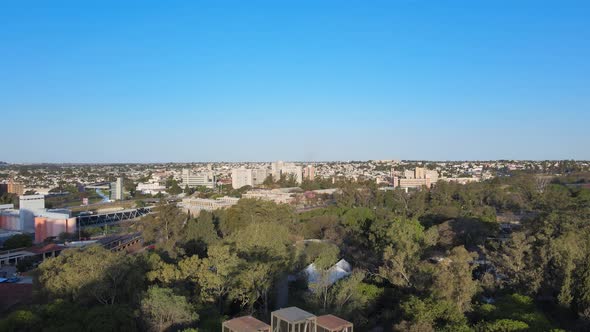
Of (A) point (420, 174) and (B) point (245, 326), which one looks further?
(A) point (420, 174)

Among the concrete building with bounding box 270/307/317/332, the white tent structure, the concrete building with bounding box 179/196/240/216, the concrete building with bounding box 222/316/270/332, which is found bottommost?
the concrete building with bounding box 179/196/240/216

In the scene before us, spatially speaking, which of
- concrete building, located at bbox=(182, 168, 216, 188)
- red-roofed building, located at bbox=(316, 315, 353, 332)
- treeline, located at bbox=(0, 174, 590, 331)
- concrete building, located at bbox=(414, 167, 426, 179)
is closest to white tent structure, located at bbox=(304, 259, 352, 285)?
treeline, located at bbox=(0, 174, 590, 331)

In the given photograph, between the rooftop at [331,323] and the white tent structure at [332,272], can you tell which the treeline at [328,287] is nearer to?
the white tent structure at [332,272]

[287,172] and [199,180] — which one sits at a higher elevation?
[287,172]

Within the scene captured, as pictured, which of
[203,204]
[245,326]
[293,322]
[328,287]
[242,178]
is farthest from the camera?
[242,178]

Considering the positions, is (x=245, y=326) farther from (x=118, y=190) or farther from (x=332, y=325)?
(x=118, y=190)

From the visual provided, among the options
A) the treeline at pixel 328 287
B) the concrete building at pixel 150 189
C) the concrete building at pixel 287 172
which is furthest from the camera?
the concrete building at pixel 287 172

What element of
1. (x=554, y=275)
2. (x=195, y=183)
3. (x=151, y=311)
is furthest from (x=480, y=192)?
(x=195, y=183)

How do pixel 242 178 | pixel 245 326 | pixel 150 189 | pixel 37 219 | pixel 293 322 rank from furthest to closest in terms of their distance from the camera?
pixel 242 178 < pixel 150 189 < pixel 37 219 < pixel 245 326 < pixel 293 322

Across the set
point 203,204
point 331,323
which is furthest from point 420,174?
point 331,323

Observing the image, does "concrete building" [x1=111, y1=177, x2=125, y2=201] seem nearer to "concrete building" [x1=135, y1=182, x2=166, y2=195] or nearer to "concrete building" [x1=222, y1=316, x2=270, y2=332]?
"concrete building" [x1=135, y1=182, x2=166, y2=195]

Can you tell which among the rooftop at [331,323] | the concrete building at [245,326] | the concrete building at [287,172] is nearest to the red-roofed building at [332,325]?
the rooftop at [331,323]
